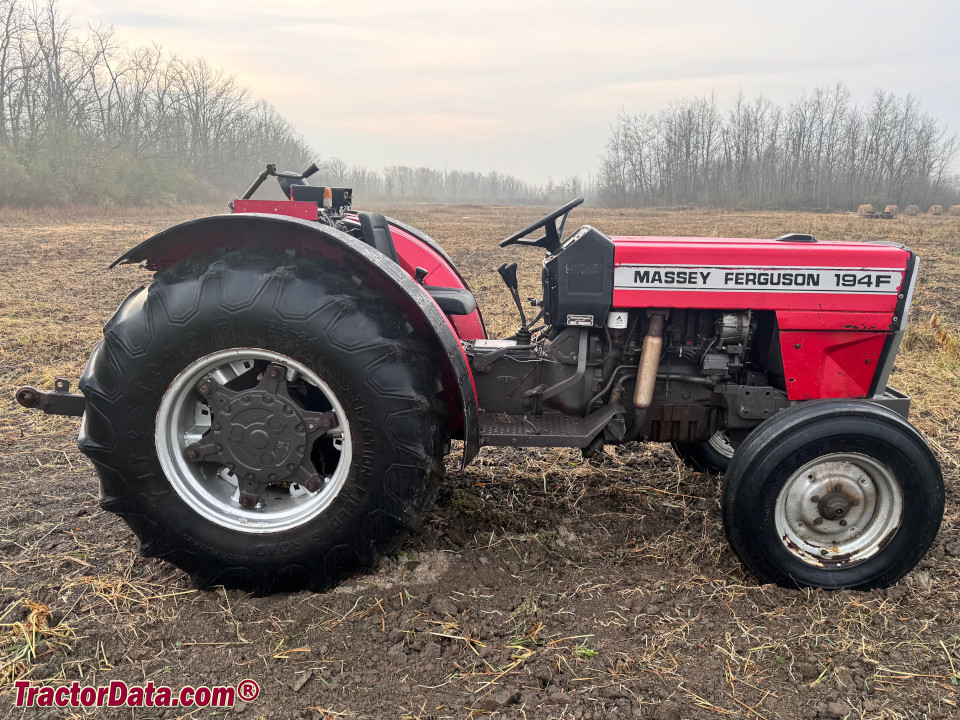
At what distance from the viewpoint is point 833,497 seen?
2.57 metres

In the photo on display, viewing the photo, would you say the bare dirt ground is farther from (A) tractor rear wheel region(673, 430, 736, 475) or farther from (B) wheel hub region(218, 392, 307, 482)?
(B) wheel hub region(218, 392, 307, 482)

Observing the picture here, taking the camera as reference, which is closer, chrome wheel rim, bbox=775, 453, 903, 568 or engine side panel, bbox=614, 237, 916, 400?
chrome wheel rim, bbox=775, 453, 903, 568

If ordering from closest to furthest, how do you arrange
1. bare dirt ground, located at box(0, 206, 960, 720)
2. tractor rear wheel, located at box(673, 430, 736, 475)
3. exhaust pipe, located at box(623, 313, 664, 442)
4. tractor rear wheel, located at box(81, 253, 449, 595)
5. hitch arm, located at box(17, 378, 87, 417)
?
bare dirt ground, located at box(0, 206, 960, 720) < tractor rear wheel, located at box(81, 253, 449, 595) < hitch arm, located at box(17, 378, 87, 417) < exhaust pipe, located at box(623, 313, 664, 442) < tractor rear wheel, located at box(673, 430, 736, 475)

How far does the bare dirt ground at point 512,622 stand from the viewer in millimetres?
2088

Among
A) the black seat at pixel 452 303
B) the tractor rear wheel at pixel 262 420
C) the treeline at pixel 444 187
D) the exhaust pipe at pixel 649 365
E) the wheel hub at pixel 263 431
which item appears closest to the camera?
the tractor rear wheel at pixel 262 420

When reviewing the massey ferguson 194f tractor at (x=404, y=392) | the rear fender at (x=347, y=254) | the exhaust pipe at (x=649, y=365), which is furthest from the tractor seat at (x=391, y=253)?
the exhaust pipe at (x=649, y=365)

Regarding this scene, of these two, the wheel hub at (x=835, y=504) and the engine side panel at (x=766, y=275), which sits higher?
the engine side panel at (x=766, y=275)

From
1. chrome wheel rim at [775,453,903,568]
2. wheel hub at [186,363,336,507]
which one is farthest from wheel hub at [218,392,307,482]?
chrome wheel rim at [775,453,903,568]

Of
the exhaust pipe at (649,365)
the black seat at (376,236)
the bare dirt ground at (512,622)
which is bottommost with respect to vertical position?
the bare dirt ground at (512,622)

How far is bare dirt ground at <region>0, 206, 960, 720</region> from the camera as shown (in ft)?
6.85

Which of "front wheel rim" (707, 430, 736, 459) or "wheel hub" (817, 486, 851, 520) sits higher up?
"wheel hub" (817, 486, 851, 520)

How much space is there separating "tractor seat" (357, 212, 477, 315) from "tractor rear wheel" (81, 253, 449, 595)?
715 millimetres

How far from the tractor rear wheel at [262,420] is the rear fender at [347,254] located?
6cm

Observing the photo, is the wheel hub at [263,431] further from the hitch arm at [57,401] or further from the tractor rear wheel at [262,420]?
the hitch arm at [57,401]
